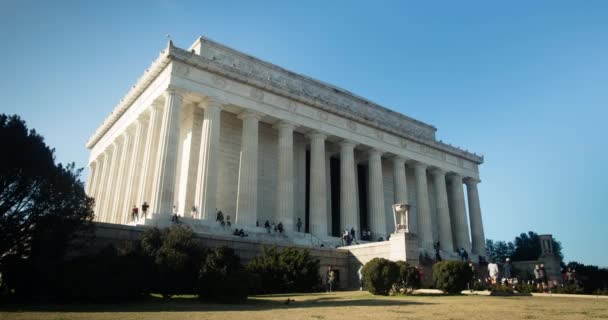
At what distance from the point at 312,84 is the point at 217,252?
100ft

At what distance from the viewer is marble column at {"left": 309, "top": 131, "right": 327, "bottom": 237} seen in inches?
Result: 1503

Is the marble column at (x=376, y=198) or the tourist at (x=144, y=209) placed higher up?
the marble column at (x=376, y=198)

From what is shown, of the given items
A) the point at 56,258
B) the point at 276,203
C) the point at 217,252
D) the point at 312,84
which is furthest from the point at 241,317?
the point at 312,84

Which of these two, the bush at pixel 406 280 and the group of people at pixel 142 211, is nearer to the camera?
the bush at pixel 406 280

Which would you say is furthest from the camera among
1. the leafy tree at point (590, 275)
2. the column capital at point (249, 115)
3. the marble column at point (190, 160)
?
the column capital at point (249, 115)

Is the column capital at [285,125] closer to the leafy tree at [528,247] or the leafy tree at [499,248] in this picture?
the leafy tree at [528,247]

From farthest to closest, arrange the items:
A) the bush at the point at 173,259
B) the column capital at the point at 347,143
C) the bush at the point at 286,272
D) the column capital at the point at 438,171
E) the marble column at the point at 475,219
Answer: the column capital at the point at 438,171 < the marble column at the point at 475,219 < the column capital at the point at 347,143 < the bush at the point at 286,272 < the bush at the point at 173,259

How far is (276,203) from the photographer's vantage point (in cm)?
3884

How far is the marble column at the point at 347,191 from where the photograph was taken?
40.4 metres

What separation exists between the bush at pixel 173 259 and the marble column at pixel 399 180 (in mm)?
31212

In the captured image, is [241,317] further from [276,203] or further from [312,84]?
[312,84]

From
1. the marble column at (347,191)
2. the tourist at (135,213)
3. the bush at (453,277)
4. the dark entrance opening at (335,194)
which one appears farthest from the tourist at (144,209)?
the dark entrance opening at (335,194)

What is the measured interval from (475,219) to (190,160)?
1384 inches

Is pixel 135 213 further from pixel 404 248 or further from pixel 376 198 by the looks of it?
pixel 376 198
